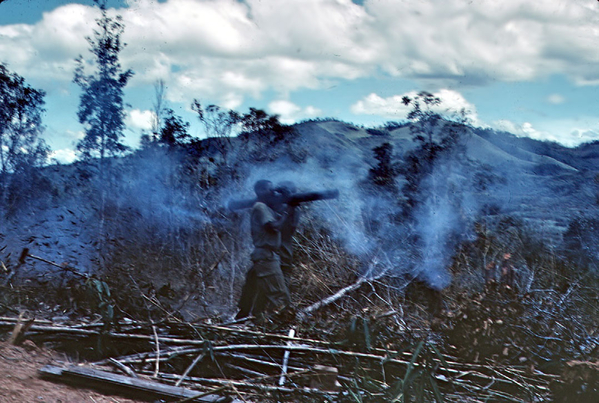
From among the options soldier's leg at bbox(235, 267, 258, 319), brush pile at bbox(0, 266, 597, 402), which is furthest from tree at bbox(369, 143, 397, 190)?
soldier's leg at bbox(235, 267, 258, 319)

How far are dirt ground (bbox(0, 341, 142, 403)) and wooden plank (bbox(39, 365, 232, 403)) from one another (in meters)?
0.06

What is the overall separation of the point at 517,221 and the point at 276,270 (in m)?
3.25

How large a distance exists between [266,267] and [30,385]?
2.46m

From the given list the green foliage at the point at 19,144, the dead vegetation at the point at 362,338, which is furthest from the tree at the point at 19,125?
the dead vegetation at the point at 362,338

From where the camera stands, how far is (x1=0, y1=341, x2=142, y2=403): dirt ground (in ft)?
12.8

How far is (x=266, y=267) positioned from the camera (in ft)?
18.7

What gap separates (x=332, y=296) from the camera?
20.0 feet

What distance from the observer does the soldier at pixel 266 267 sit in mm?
5695

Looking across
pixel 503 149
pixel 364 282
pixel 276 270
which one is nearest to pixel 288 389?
pixel 276 270

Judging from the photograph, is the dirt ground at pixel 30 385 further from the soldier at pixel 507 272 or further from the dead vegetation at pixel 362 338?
the soldier at pixel 507 272

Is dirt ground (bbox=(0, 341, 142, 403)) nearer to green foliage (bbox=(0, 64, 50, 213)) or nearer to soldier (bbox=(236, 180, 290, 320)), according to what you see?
soldier (bbox=(236, 180, 290, 320))

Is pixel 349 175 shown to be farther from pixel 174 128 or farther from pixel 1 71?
pixel 1 71

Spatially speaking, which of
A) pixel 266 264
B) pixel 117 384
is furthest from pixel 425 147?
pixel 117 384

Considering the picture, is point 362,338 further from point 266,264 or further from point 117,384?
point 117,384
